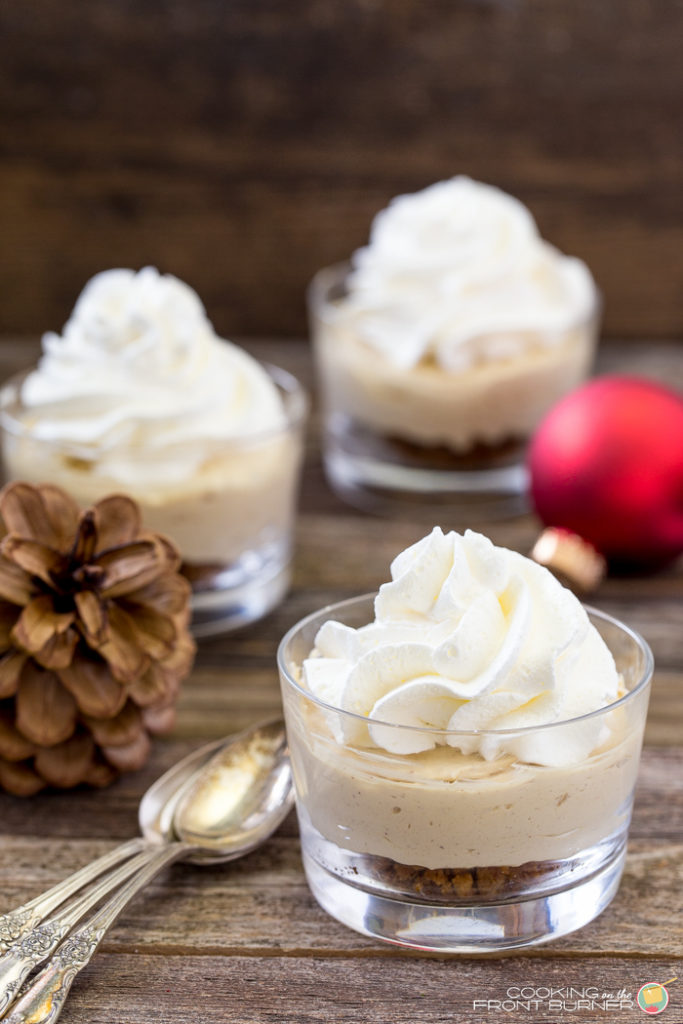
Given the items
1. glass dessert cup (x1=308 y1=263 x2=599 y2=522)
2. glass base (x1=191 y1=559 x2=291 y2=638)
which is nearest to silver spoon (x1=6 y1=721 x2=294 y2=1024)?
glass base (x1=191 y1=559 x2=291 y2=638)

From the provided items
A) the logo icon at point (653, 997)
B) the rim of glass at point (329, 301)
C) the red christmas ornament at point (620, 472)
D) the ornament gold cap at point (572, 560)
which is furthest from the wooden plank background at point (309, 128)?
the logo icon at point (653, 997)

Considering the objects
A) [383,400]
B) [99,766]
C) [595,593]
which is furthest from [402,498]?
[99,766]

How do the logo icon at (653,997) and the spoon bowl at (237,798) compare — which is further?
the spoon bowl at (237,798)

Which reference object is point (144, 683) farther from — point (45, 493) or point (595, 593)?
point (595, 593)

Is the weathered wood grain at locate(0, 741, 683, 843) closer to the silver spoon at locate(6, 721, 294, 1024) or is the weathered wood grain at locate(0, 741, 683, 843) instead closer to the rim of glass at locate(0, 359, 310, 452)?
the silver spoon at locate(6, 721, 294, 1024)

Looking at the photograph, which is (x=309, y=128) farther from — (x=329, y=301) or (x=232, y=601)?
(x=232, y=601)

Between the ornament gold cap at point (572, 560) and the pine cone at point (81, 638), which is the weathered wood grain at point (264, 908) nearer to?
the pine cone at point (81, 638)

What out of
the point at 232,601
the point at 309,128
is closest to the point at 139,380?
the point at 232,601
